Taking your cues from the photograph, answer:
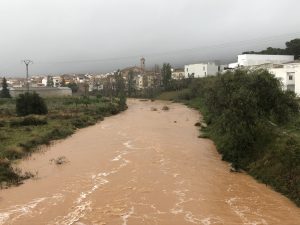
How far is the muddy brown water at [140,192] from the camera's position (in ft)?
45.2

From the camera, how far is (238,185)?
1767cm

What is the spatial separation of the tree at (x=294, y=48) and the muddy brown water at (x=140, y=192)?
202 ft

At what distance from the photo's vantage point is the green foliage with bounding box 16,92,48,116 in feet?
146

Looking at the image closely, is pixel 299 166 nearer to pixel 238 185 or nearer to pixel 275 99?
pixel 238 185

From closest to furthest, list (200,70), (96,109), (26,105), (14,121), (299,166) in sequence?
(299,166) < (14,121) < (26,105) < (96,109) < (200,70)

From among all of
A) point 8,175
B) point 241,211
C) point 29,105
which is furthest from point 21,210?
point 29,105

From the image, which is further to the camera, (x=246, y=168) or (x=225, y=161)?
(x=225, y=161)

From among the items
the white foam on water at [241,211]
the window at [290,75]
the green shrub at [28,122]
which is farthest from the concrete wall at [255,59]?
the white foam on water at [241,211]

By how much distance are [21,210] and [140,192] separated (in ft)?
14.6

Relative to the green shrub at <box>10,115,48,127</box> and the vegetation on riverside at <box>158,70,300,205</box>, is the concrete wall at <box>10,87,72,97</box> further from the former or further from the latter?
the vegetation on riverside at <box>158,70,300,205</box>

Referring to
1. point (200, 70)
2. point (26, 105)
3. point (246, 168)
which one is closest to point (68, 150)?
point (246, 168)

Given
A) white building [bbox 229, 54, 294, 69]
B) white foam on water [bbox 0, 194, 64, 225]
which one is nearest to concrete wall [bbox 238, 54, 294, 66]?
white building [bbox 229, 54, 294, 69]

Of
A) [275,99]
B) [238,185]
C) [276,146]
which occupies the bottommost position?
[238,185]

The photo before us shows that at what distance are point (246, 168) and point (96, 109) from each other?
→ 34198 mm
